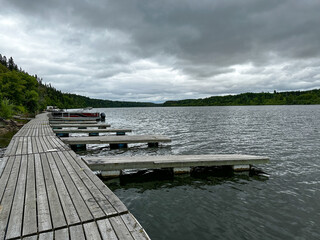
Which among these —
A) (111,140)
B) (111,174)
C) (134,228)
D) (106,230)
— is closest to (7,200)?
(106,230)

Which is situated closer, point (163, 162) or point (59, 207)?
point (59, 207)

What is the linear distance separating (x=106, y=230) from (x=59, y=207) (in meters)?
1.33

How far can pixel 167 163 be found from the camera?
912 centimetres

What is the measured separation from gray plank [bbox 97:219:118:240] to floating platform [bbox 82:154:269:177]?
17.3 ft

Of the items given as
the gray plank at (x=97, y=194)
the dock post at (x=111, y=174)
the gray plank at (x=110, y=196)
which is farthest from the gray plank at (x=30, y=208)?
the dock post at (x=111, y=174)

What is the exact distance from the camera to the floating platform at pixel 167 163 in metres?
8.82

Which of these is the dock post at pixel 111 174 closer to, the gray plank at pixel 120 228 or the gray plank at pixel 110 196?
the gray plank at pixel 110 196

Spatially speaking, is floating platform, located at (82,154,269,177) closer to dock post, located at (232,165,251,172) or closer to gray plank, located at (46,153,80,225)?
dock post, located at (232,165,251,172)

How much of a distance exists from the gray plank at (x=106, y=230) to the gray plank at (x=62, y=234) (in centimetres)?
51

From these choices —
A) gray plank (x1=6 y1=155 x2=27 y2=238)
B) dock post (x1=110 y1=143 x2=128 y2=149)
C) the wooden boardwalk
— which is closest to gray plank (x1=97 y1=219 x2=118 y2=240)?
the wooden boardwalk

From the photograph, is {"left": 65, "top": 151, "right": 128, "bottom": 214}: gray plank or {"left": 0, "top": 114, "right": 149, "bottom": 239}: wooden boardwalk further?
{"left": 65, "top": 151, "right": 128, "bottom": 214}: gray plank

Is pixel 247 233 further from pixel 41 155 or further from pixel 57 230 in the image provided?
pixel 41 155

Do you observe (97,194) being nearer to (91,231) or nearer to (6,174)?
(91,231)

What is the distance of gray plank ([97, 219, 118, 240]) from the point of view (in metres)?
3.13
